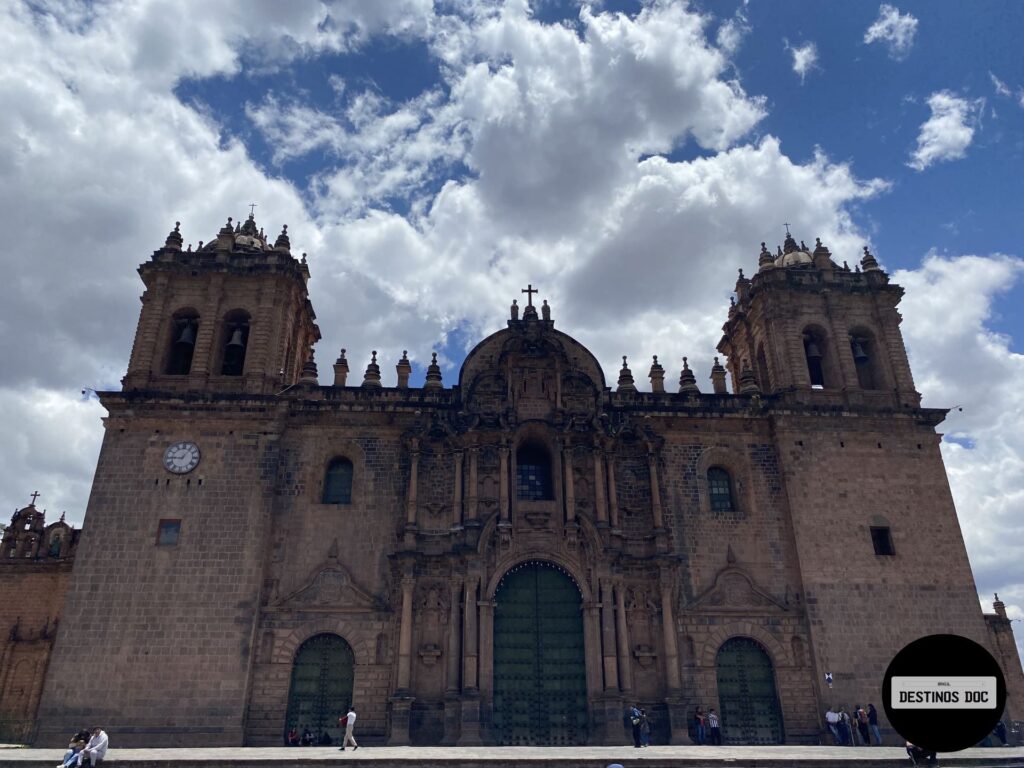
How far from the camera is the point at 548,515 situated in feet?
72.4

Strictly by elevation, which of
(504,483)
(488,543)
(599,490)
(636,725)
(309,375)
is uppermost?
(309,375)

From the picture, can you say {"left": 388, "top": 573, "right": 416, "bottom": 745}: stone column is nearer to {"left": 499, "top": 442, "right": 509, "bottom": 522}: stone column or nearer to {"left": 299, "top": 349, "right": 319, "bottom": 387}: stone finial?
{"left": 499, "top": 442, "right": 509, "bottom": 522}: stone column

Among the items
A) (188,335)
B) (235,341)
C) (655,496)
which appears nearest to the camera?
(655,496)

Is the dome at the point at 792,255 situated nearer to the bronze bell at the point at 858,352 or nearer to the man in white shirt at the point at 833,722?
the bronze bell at the point at 858,352

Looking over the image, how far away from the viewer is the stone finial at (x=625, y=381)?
81.9 ft

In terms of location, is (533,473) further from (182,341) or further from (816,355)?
(182,341)

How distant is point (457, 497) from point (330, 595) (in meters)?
4.36

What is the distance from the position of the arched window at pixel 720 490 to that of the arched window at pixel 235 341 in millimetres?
15229

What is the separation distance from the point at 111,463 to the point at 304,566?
6318mm

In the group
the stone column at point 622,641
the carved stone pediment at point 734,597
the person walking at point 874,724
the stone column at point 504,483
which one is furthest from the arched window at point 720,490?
the person walking at point 874,724

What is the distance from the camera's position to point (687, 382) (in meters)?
25.7

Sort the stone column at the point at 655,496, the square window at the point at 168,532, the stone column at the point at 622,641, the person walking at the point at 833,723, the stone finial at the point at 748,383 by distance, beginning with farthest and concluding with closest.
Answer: the stone finial at the point at 748,383
the stone column at the point at 655,496
the square window at the point at 168,532
the stone column at the point at 622,641
the person walking at the point at 833,723

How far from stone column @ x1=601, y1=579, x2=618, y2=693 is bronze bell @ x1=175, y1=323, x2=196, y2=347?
583 inches
